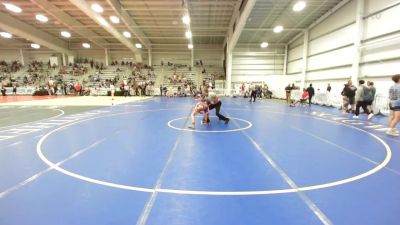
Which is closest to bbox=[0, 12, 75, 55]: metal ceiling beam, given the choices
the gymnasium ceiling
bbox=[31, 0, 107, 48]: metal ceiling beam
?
the gymnasium ceiling

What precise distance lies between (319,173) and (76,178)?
4320 mm

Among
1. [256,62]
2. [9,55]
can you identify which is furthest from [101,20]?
[9,55]

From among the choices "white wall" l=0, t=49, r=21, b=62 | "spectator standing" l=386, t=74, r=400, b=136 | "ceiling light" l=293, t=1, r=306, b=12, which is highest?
"ceiling light" l=293, t=1, r=306, b=12

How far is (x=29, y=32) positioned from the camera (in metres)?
27.8

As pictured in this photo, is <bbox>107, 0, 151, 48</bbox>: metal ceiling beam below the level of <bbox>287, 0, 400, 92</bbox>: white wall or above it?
above

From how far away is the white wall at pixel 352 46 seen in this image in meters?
13.3

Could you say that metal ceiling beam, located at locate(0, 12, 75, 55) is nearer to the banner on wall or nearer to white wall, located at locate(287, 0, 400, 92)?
the banner on wall

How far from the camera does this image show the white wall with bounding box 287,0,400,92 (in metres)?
13.3

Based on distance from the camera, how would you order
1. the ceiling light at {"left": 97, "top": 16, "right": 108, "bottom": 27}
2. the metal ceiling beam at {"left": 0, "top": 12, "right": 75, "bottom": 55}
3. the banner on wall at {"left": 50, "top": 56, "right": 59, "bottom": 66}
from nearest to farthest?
the ceiling light at {"left": 97, "top": 16, "right": 108, "bottom": 27} → the metal ceiling beam at {"left": 0, "top": 12, "right": 75, "bottom": 55} → the banner on wall at {"left": 50, "top": 56, "right": 59, "bottom": 66}

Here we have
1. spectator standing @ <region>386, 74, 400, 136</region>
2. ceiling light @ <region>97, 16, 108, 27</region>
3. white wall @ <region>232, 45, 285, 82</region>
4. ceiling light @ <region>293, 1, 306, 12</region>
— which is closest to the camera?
spectator standing @ <region>386, 74, 400, 136</region>

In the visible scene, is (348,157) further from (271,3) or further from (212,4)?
(212,4)

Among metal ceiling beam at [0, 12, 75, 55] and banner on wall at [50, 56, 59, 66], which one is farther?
banner on wall at [50, 56, 59, 66]

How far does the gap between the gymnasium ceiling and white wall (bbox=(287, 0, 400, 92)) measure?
170cm

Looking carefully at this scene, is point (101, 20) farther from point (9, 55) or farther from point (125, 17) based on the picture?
point (9, 55)
